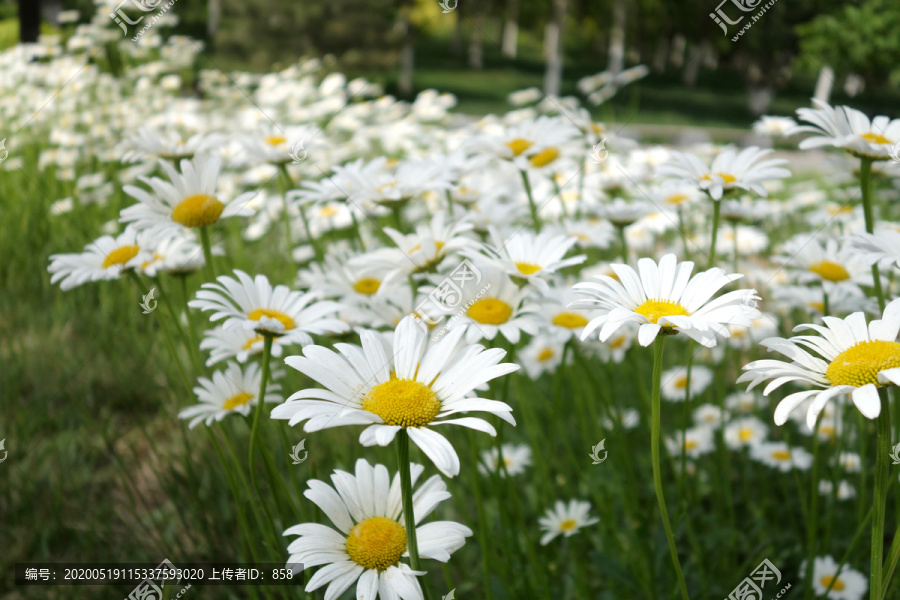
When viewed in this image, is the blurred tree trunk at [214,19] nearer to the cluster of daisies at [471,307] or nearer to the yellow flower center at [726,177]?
the cluster of daisies at [471,307]

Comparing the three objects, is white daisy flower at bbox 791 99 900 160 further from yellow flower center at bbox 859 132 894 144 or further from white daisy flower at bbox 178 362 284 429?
white daisy flower at bbox 178 362 284 429

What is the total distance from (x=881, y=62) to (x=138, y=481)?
6.99 meters

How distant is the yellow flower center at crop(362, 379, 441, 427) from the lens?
1.04 meters

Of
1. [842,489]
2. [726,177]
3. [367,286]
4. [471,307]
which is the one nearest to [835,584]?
[842,489]

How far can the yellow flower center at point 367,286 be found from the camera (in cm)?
190

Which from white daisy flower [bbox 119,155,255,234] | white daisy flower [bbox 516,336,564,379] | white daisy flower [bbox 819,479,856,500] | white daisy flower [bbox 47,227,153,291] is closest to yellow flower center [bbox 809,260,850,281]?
white daisy flower [bbox 819,479,856,500]

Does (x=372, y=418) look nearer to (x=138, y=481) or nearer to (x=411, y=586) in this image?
(x=411, y=586)

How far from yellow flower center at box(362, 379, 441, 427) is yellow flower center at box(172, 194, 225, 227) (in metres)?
0.86

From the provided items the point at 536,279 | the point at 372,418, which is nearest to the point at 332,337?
the point at 536,279

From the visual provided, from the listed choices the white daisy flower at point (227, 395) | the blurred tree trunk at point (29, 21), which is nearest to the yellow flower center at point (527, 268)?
the white daisy flower at point (227, 395)

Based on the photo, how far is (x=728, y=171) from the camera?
1754mm

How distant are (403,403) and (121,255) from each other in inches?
40.3

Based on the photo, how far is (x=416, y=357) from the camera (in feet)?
3.88

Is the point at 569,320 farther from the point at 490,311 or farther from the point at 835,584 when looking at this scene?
the point at 835,584
